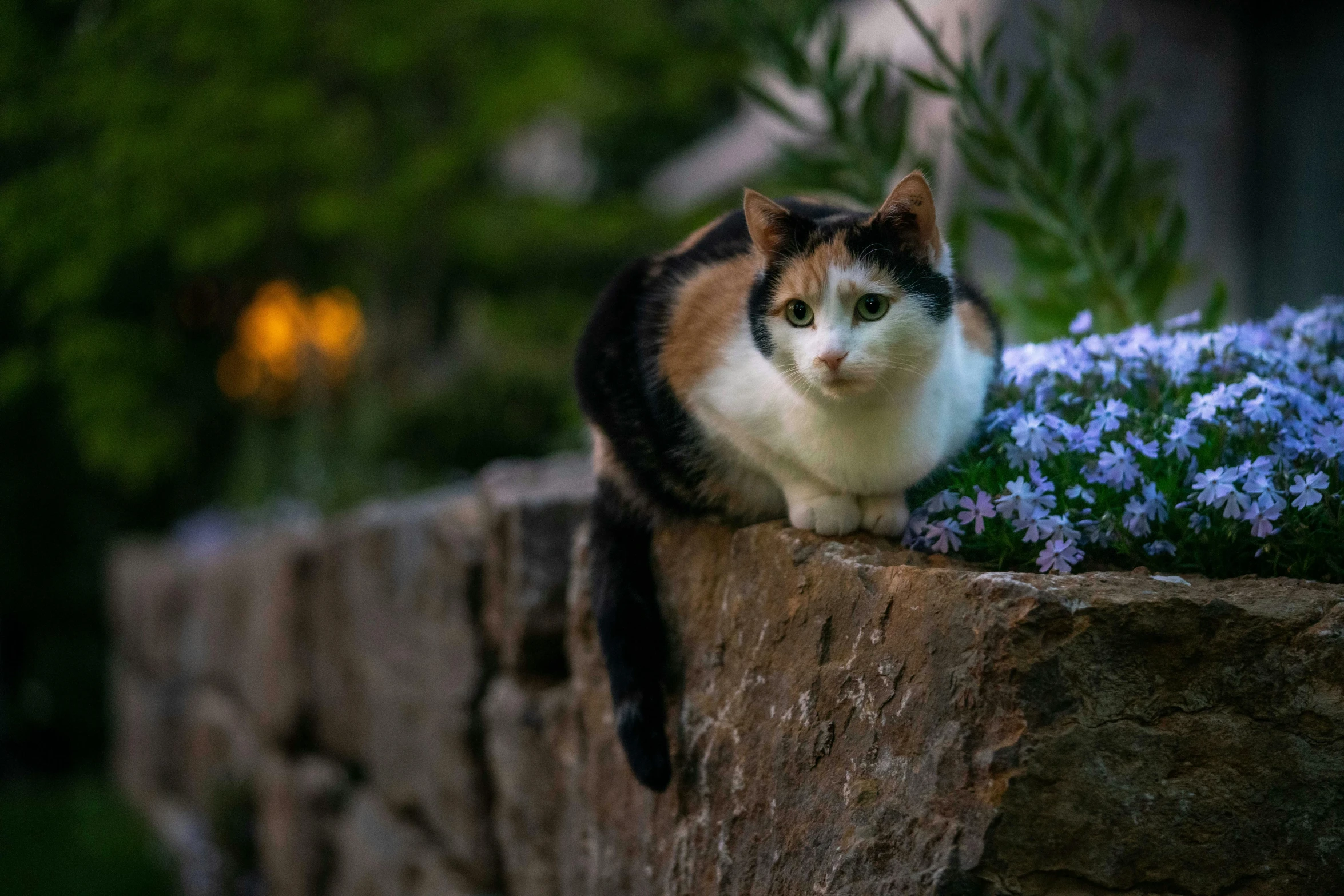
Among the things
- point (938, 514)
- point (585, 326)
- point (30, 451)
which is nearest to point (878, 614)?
point (938, 514)

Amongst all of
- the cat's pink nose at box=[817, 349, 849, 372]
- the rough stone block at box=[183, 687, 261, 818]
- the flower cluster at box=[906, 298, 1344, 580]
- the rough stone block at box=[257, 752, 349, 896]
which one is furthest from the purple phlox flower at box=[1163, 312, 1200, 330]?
the rough stone block at box=[183, 687, 261, 818]

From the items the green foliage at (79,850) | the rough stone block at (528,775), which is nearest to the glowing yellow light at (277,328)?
the green foliage at (79,850)

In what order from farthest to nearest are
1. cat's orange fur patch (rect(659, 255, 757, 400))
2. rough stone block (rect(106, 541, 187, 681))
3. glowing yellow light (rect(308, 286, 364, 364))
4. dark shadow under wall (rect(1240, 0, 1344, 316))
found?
glowing yellow light (rect(308, 286, 364, 364))
rough stone block (rect(106, 541, 187, 681))
dark shadow under wall (rect(1240, 0, 1344, 316))
cat's orange fur patch (rect(659, 255, 757, 400))

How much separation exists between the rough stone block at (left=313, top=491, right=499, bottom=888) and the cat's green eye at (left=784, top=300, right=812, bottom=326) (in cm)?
164

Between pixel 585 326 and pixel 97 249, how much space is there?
5.51 meters

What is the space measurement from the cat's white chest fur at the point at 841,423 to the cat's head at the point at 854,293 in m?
0.04

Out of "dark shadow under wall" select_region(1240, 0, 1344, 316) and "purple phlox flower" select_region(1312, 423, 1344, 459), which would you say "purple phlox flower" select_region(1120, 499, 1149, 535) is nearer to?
"purple phlox flower" select_region(1312, 423, 1344, 459)

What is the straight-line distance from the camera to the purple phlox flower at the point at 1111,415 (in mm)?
1660

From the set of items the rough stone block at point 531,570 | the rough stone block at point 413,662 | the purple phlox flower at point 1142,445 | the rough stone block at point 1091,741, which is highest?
the purple phlox flower at point 1142,445

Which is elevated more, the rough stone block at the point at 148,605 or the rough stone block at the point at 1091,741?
the rough stone block at the point at 1091,741

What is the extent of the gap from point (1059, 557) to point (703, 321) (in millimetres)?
684

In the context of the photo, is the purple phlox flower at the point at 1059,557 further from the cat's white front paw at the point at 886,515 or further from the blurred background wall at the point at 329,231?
the blurred background wall at the point at 329,231

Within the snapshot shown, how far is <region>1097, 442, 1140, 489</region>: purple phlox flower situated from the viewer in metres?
1.56

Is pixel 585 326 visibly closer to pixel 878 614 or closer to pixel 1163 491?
pixel 878 614
